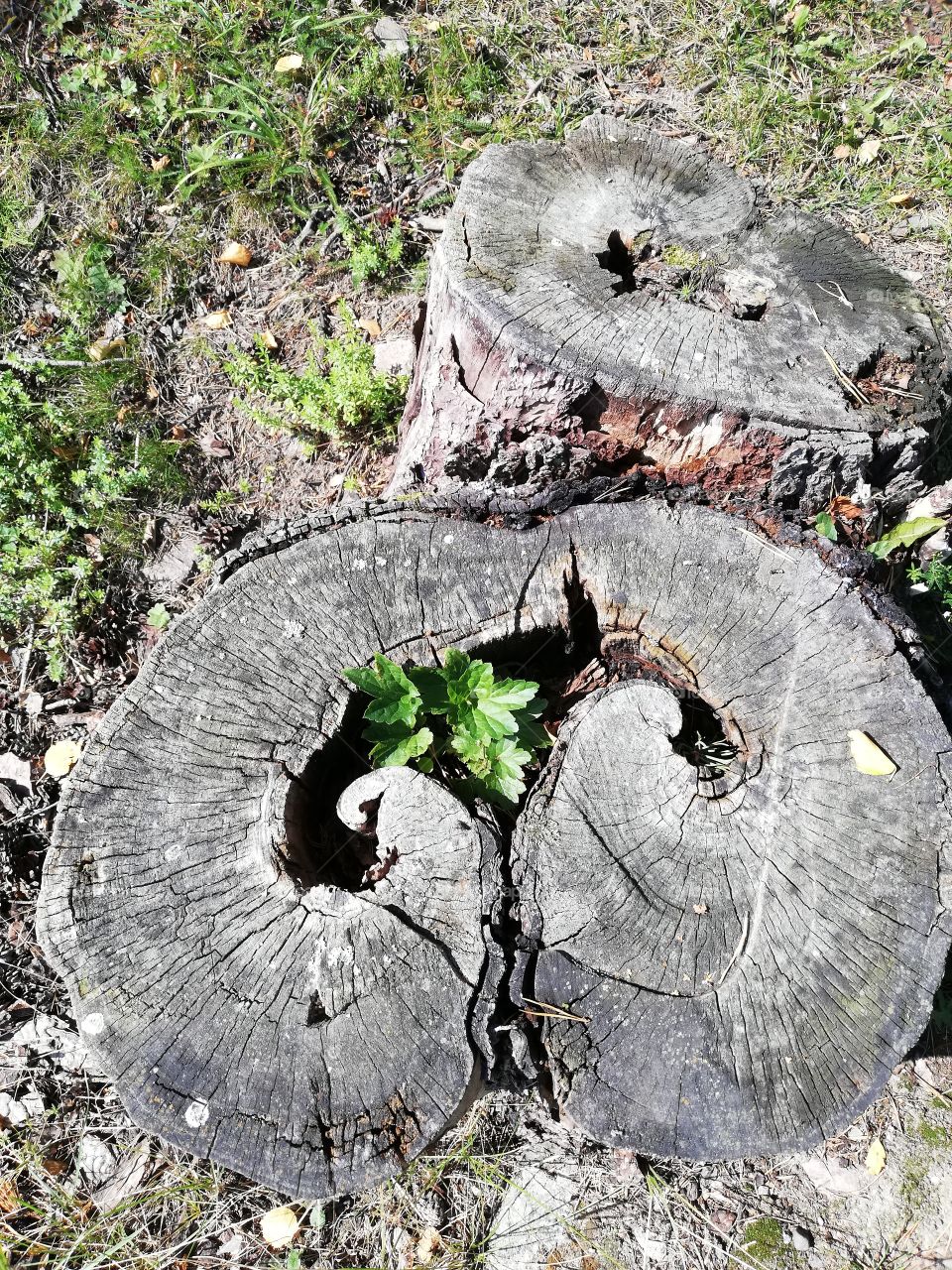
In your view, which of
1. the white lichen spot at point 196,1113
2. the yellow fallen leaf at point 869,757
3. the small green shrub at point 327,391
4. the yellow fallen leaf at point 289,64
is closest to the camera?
the white lichen spot at point 196,1113

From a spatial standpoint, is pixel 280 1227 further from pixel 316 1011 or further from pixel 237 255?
pixel 237 255

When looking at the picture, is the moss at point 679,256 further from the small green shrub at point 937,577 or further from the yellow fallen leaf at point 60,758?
the yellow fallen leaf at point 60,758

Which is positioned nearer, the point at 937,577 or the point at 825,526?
the point at 825,526

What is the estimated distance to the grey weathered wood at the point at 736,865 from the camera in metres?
1.58

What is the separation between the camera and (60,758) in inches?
104

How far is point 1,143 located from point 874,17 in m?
4.28

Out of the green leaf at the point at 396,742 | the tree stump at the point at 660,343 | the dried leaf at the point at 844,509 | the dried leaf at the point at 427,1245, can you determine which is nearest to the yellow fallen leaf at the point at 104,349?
the tree stump at the point at 660,343

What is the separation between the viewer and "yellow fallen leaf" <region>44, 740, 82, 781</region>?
262 cm

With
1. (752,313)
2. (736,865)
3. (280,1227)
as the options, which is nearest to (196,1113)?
(280,1227)

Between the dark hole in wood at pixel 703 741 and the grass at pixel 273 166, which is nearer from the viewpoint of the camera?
the dark hole in wood at pixel 703 741

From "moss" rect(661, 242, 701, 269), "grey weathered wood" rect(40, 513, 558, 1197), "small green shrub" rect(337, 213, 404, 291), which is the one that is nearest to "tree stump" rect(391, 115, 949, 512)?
"moss" rect(661, 242, 701, 269)

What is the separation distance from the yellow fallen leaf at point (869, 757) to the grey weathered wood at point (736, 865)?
0.02m

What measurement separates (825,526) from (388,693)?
1363 mm

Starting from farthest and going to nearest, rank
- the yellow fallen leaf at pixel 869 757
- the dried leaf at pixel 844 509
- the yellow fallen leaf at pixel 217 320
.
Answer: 1. the yellow fallen leaf at pixel 217 320
2. the dried leaf at pixel 844 509
3. the yellow fallen leaf at pixel 869 757
